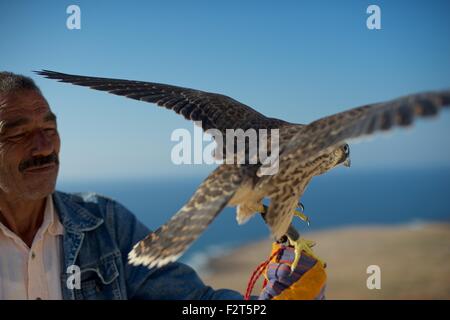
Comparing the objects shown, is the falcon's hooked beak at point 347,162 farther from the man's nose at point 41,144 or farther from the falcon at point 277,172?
the man's nose at point 41,144

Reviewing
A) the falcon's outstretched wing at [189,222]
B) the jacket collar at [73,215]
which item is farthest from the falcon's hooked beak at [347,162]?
the jacket collar at [73,215]

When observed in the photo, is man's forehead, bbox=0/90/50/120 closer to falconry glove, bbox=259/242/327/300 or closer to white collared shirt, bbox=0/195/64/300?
white collared shirt, bbox=0/195/64/300

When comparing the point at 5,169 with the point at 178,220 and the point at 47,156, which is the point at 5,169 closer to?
the point at 47,156

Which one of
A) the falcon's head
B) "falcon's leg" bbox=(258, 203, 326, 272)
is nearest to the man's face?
"falcon's leg" bbox=(258, 203, 326, 272)

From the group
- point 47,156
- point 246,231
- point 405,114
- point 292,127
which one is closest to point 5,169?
point 47,156

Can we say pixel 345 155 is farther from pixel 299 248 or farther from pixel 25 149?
pixel 25 149
